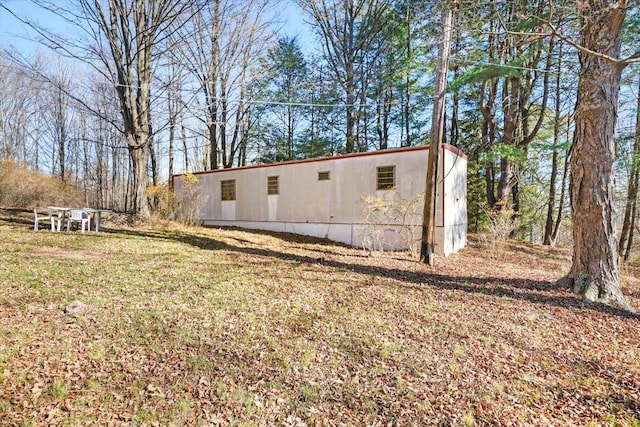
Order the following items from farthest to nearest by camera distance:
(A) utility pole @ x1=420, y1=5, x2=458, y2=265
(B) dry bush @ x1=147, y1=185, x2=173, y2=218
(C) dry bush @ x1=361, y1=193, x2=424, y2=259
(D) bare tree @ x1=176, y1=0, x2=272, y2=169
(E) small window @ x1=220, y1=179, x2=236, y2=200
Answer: (D) bare tree @ x1=176, y1=0, x2=272, y2=169 < (E) small window @ x1=220, y1=179, x2=236, y2=200 < (B) dry bush @ x1=147, y1=185, x2=173, y2=218 < (C) dry bush @ x1=361, y1=193, x2=424, y2=259 < (A) utility pole @ x1=420, y1=5, x2=458, y2=265

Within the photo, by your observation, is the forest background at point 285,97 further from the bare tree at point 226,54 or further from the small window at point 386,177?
the small window at point 386,177

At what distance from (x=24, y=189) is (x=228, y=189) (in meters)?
7.78

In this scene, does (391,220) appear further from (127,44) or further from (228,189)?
(127,44)

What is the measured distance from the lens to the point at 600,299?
4238 mm

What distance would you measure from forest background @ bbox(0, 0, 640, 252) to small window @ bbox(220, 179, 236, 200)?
217cm

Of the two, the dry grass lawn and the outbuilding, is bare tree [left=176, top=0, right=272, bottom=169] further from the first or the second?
the dry grass lawn

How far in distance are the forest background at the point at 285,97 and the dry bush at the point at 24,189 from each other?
0.09 meters

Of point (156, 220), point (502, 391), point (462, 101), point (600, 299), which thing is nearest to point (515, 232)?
point (462, 101)

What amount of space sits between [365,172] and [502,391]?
21.0 ft

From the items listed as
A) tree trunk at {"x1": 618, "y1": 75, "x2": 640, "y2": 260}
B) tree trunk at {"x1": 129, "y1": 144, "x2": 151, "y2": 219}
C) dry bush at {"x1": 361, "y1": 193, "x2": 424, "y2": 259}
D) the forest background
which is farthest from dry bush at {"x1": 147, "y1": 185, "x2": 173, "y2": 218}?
tree trunk at {"x1": 618, "y1": 75, "x2": 640, "y2": 260}

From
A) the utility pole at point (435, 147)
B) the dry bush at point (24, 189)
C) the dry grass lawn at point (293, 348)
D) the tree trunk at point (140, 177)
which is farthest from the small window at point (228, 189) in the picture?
the dry bush at point (24, 189)

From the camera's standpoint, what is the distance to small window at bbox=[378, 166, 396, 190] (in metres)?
7.93

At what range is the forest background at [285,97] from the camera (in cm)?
821

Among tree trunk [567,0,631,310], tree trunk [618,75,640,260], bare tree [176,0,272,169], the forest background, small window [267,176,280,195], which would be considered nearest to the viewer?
tree trunk [567,0,631,310]
